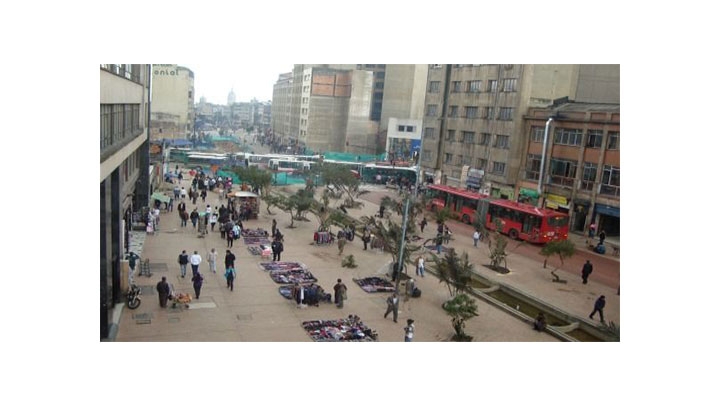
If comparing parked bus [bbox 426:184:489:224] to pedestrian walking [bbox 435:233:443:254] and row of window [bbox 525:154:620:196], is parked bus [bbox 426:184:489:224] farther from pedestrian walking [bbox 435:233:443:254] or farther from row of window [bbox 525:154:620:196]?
pedestrian walking [bbox 435:233:443:254]

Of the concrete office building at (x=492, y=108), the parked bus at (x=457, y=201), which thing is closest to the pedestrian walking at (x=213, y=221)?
the parked bus at (x=457, y=201)

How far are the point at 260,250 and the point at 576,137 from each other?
723 inches

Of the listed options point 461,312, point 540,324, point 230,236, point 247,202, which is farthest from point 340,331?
point 247,202

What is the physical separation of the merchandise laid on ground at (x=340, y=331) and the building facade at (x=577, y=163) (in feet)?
61.0

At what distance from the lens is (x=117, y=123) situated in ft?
53.2

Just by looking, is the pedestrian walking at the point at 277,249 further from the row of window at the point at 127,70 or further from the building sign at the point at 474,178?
the building sign at the point at 474,178

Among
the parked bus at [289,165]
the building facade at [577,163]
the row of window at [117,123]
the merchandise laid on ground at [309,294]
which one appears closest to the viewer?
the row of window at [117,123]

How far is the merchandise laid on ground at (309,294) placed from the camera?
580 inches

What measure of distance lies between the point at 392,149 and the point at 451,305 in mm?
45102

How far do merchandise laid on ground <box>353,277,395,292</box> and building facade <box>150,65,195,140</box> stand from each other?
46140 mm

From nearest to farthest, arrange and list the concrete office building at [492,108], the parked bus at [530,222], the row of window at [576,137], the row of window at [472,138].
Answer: the parked bus at [530,222] < the row of window at [576,137] < the concrete office building at [492,108] < the row of window at [472,138]

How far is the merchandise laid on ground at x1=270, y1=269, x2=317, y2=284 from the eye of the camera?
16734 mm

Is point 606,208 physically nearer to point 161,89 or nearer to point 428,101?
point 428,101

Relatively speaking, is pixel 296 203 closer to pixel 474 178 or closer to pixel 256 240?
pixel 256 240
